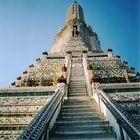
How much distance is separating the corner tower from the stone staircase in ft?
55.3

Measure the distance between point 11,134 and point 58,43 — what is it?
2904 centimetres

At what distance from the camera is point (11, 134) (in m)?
8.52

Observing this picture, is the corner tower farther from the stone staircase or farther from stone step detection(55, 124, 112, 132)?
stone step detection(55, 124, 112, 132)

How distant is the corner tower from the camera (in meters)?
30.8

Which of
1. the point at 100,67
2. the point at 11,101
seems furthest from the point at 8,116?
the point at 100,67

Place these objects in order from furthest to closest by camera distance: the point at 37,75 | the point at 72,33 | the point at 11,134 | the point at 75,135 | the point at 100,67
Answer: the point at 72,33 < the point at 100,67 < the point at 37,75 < the point at 11,134 < the point at 75,135

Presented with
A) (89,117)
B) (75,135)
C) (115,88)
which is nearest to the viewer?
(75,135)

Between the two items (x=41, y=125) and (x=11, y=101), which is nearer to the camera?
(x=41, y=125)

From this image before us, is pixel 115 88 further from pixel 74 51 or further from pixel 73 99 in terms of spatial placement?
pixel 74 51

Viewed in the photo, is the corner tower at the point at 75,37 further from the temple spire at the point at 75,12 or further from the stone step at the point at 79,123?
the stone step at the point at 79,123

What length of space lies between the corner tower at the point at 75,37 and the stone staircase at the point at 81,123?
16.9 meters

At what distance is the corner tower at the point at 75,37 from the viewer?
3077cm

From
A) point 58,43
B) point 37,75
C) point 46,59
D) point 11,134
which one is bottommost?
point 11,134

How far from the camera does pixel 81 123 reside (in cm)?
851
